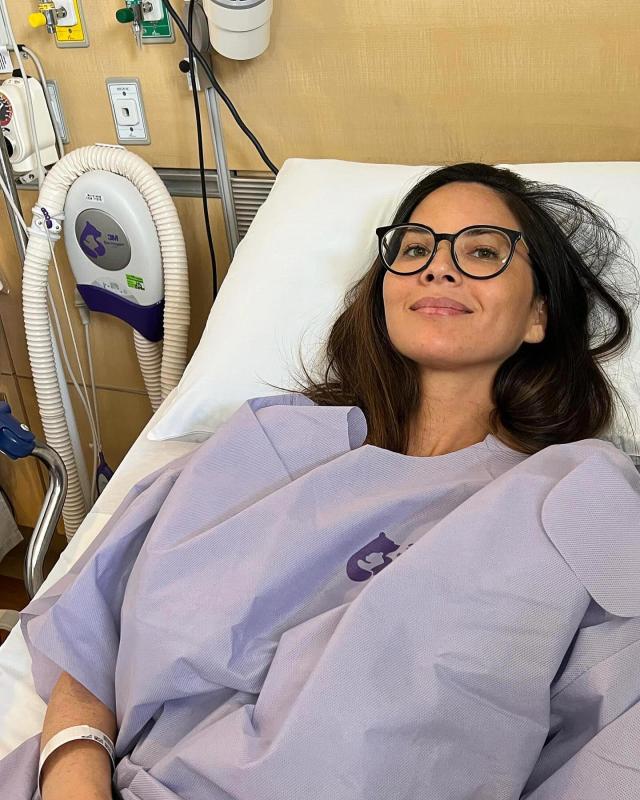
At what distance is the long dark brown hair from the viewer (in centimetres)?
133

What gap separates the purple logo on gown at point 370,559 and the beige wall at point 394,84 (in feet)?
2.99

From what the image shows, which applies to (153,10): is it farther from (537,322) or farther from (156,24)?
(537,322)

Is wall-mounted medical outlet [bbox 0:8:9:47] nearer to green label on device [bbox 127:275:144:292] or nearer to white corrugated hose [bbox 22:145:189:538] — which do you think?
white corrugated hose [bbox 22:145:189:538]

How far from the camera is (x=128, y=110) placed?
191cm

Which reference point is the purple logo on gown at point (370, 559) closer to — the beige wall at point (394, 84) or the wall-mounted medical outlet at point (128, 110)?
the beige wall at point (394, 84)

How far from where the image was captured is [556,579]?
3.12 ft

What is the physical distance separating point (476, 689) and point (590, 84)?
1.13 metres

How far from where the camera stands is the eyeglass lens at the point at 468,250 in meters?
1.26

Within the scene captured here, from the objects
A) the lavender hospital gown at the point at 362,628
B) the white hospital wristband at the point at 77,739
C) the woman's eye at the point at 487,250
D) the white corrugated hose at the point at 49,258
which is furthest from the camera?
the white corrugated hose at the point at 49,258

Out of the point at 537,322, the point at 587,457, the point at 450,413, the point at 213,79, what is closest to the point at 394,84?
the point at 213,79

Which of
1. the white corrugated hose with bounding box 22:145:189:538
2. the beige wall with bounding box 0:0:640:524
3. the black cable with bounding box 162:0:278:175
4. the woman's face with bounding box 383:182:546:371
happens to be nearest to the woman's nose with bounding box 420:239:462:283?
the woman's face with bounding box 383:182:546:371

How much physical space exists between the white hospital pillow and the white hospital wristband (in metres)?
0.59

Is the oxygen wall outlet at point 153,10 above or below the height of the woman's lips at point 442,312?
above

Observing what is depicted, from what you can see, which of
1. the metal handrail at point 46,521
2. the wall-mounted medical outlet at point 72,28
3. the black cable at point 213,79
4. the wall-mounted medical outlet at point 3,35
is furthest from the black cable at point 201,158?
the metal handrail at point 46,521
